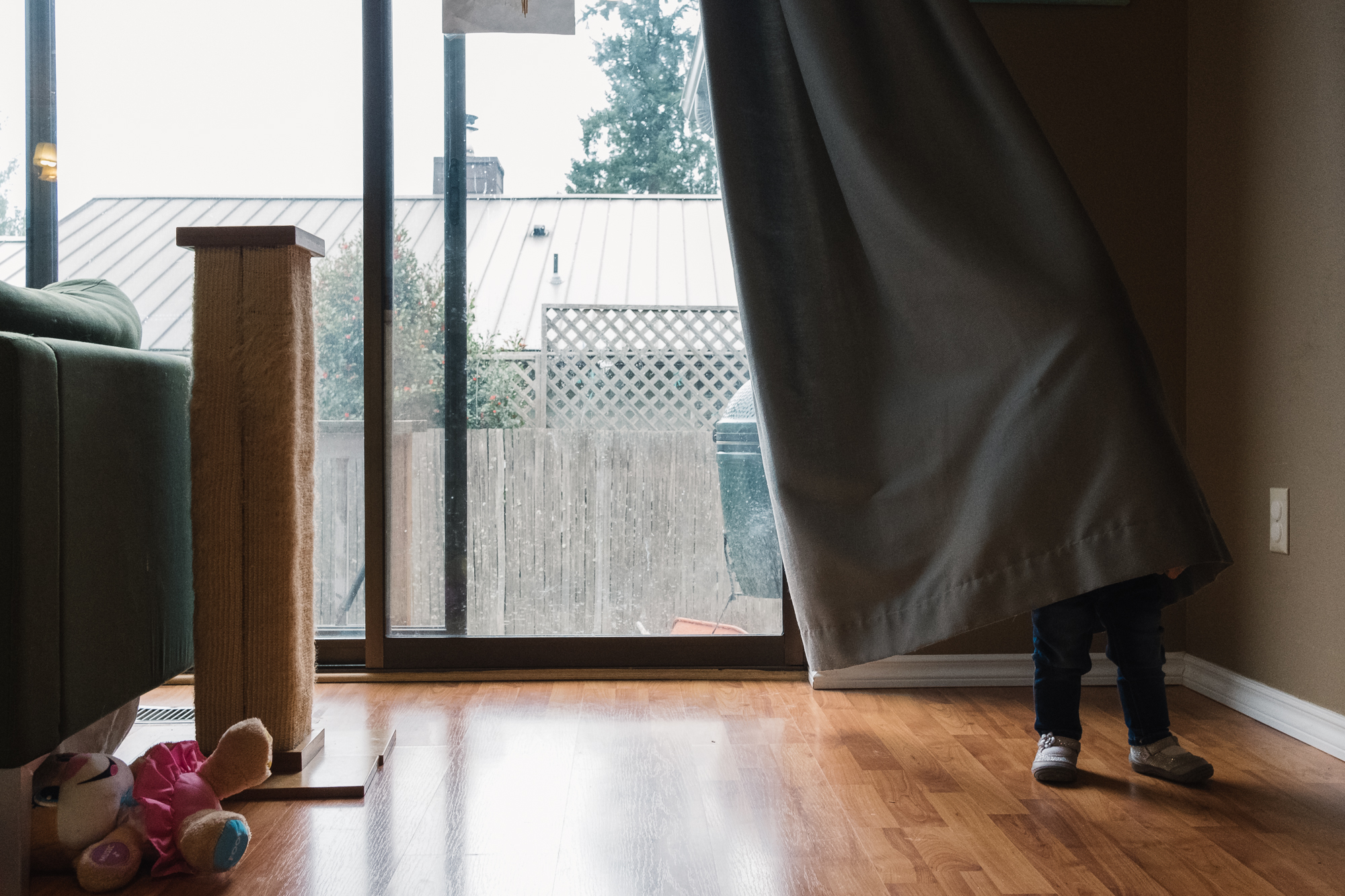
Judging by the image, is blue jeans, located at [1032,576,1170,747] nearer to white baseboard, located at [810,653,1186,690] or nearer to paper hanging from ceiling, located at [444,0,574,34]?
white baseboard, located at [810,653,1186,690]

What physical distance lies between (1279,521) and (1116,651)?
0.48m

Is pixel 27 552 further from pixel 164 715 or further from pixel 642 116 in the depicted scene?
pixel 642 116

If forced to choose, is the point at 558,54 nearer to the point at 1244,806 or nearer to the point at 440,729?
the point at 440,729

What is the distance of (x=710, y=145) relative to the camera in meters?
1.97

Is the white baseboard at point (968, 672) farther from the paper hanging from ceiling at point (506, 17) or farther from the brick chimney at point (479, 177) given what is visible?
the paper hanging from ceiling at point (506, 17)

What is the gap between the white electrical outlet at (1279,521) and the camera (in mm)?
1610

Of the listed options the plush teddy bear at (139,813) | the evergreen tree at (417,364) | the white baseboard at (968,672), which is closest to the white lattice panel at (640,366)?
the evergreen tree at (417,364)

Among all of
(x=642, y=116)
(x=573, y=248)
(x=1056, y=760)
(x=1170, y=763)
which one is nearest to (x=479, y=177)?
(x=573, y=248)

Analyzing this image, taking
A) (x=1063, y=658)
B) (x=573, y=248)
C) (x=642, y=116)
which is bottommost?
(x=1063, y=658)

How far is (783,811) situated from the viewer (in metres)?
1.24

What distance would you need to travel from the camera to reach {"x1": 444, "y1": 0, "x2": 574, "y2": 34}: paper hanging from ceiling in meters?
1.88

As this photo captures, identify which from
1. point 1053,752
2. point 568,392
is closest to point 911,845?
point 1053,752

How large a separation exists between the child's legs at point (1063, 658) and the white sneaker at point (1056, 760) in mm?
15

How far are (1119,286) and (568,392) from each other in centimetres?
107
